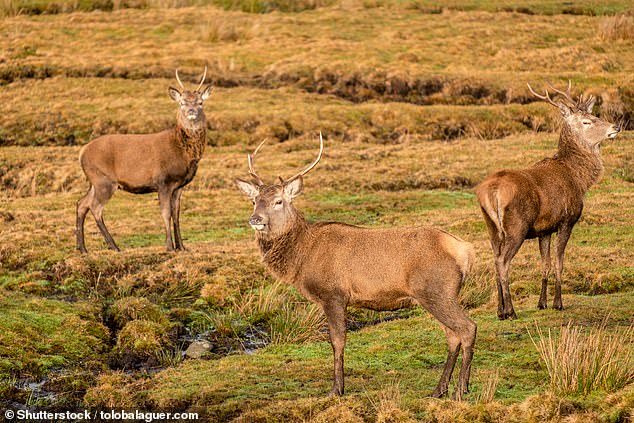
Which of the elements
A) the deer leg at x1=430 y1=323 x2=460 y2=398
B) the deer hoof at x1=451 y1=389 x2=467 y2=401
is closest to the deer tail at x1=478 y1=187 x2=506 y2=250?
the deer leg at x1=430 y1=323 x2=460 y2=398

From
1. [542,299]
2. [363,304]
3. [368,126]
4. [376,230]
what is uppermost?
[376,230]

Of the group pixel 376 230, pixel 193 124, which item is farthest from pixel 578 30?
pixel 376 230

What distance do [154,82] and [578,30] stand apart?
19900 mm

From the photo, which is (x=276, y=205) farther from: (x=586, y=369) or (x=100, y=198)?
(x=100, y=198)

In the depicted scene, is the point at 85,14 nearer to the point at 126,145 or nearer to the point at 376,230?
the point at 126,145

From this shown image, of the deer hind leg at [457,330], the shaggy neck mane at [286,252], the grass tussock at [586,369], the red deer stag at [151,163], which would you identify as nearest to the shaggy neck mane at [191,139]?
the red deer stag at [151,163]

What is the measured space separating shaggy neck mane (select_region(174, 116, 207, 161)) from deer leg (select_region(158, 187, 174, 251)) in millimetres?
860

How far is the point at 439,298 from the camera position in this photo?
9812 mm

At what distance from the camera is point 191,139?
18297 mm

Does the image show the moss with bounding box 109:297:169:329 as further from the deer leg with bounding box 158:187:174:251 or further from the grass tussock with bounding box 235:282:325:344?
the deer leg with bounding box 158:187:174:251

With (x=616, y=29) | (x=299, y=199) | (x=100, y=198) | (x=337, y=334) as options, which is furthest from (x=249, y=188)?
(x=616, y=29)

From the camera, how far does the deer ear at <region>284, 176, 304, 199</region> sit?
10781 millimetres

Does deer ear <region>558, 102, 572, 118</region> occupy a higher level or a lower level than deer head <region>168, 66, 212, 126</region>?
higher

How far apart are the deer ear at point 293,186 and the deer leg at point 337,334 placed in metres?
1.49
